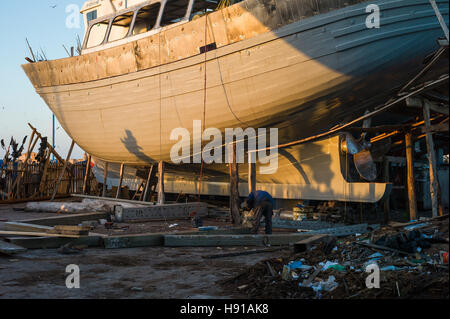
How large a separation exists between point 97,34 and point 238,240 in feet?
36.9

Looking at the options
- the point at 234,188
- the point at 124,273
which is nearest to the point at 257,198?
the point at 234,188

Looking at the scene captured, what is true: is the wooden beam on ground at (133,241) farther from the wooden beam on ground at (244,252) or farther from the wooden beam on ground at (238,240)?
the wooden beam on ground at (244,252)

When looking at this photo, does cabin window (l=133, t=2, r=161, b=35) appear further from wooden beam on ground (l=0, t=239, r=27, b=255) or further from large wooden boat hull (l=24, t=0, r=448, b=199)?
wooden beam on ground (l=0, t=239, r=27, b=255)

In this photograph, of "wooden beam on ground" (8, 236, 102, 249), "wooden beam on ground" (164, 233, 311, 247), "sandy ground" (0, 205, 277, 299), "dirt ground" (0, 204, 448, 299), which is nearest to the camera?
"dirt ground" (0, 204, 448, 299)

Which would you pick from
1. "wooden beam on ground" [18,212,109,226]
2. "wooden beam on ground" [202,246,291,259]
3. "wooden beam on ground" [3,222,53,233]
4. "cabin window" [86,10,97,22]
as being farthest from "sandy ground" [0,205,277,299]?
"cabin window" [86,10,97,22]

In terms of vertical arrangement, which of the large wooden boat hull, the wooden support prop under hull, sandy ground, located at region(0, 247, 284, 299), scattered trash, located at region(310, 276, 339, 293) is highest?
the large wooden boat hull

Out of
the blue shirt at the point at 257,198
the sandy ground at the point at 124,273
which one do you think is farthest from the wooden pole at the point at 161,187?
the sandy ground at the point at 124,273

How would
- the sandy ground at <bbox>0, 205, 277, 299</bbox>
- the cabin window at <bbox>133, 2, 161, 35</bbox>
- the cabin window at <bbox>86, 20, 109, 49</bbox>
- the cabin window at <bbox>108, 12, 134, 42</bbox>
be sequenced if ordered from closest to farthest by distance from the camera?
the sandy ground at <bbox>0, 205, 277, 299</bbox>, the cabin window at <bbox>133, 2, 161, 35</bbox>, the cabin window at <bbox>108, 12, 134, 42</bbox>, the cabin window at <bbox>86, 20, 109, 49</bbox>

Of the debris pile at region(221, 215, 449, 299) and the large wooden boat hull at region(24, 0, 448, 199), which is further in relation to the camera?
the large wooden boat hull at region(24, 0, 448, 199)

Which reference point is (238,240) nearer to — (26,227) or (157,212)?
(26,227)

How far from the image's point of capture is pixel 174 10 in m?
14.9

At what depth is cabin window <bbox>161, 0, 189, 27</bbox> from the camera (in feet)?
46.5

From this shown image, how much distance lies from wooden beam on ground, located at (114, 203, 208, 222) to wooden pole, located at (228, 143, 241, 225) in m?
1.85
